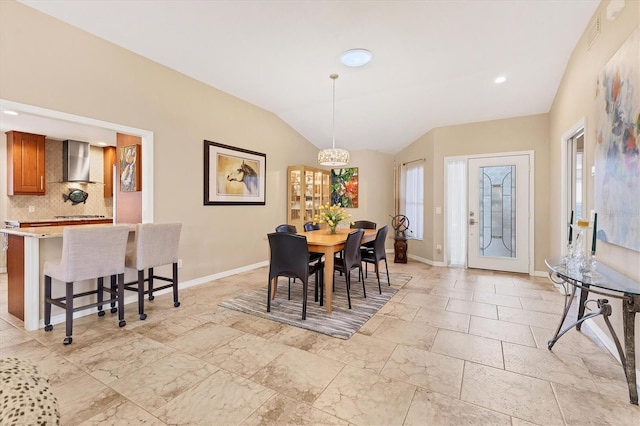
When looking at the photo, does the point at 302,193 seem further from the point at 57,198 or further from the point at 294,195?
the point at 57,198

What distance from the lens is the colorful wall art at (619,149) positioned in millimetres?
1996

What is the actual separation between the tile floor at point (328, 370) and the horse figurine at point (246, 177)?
2.27 metres

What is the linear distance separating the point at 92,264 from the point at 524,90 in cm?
573

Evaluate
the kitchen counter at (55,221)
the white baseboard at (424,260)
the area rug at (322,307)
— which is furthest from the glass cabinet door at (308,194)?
the kitchen counter at (55,221)

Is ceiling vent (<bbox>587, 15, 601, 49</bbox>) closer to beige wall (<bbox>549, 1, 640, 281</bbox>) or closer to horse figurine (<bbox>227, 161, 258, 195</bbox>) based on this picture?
beige wall (<bbox>549, 1, 640, 281</bbox>)

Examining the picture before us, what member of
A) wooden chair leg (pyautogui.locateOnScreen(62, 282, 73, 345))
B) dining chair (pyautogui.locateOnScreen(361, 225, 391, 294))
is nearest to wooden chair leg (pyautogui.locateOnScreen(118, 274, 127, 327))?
wooden chair leg (pyautogui.locateOnScreen(62, 282, 73, 345))

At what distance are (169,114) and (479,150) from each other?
196 inches

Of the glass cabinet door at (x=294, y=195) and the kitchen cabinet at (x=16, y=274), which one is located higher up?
the glass cabinet door at (x=294, y=195)

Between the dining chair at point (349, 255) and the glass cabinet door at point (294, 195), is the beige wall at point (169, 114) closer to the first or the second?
the glass cabinet door at point (294, 195)

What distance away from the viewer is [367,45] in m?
3.34

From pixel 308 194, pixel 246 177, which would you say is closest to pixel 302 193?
pixel 308 194

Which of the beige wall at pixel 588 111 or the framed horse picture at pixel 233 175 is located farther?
the framed horse picture at pixel 233 175

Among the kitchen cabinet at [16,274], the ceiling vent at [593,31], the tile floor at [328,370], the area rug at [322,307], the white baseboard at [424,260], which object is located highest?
the ceiling vent at [593,31]

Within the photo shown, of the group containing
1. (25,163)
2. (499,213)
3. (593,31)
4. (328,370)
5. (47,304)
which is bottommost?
(328,370)
